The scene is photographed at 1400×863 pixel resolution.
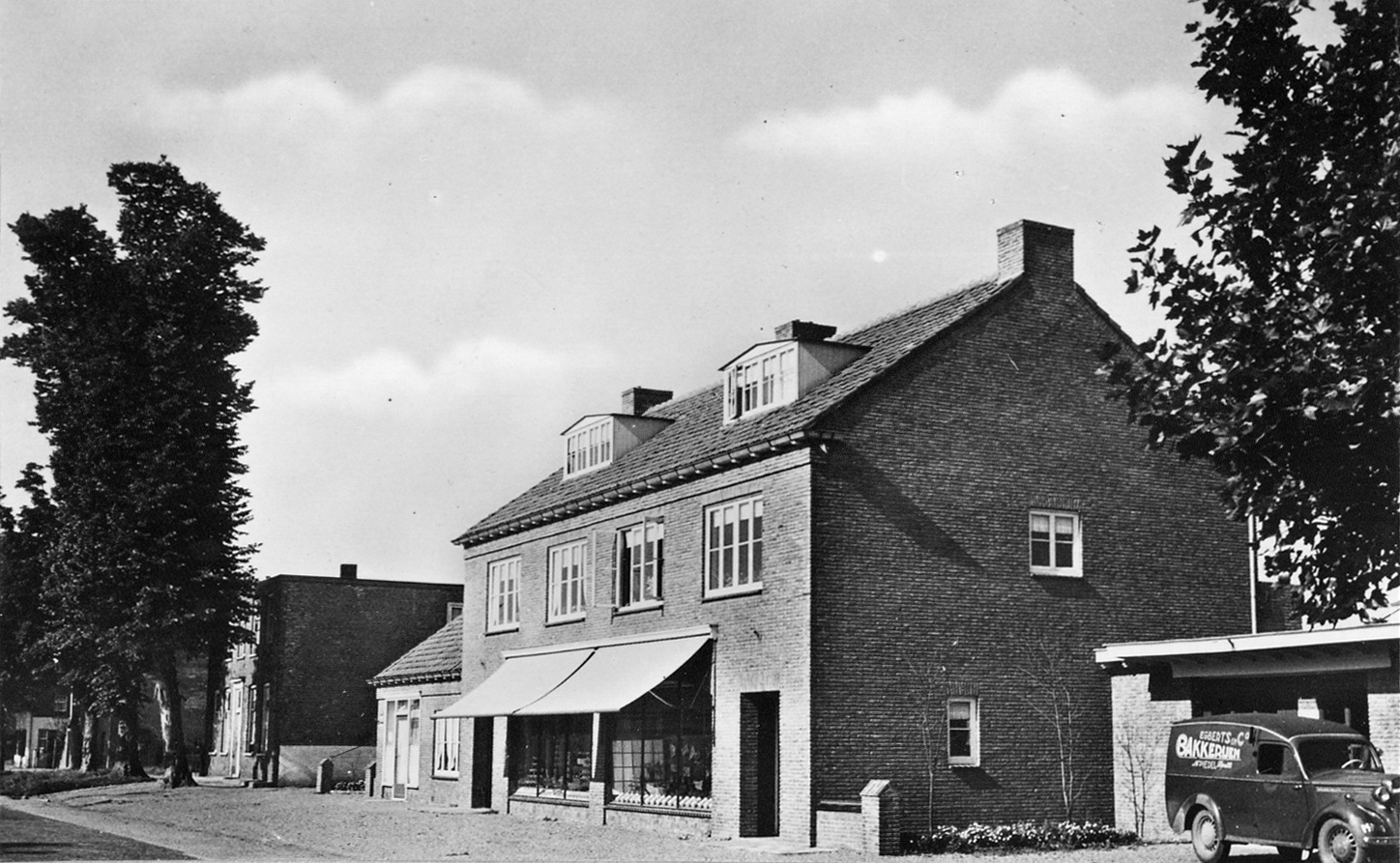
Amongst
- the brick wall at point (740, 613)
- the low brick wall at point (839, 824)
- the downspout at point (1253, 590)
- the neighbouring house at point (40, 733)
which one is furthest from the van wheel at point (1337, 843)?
the neighbouring house at point (40, 733)

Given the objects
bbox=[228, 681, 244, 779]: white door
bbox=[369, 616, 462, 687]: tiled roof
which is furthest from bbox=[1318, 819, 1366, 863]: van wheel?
bbox=[228, 681, 244, 779]: white door

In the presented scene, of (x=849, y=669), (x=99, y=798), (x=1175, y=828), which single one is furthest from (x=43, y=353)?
(x=1175, y=828)

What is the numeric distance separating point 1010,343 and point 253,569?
3186 centimetres

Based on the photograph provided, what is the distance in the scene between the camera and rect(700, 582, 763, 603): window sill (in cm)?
2748

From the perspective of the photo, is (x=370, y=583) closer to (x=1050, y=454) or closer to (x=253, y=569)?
(x=253, y=569)

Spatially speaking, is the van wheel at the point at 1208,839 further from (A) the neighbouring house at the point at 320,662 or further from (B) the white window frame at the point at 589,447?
(A) the neighbouring house at the point at 320,662

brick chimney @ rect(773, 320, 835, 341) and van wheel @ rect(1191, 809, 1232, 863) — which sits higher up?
brick chimney @ rect(773, 320, 835, 341)

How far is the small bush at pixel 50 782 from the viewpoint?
48219 millimetres

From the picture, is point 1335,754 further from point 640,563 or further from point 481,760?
point 481,760

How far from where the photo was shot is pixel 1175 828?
71.5 feet

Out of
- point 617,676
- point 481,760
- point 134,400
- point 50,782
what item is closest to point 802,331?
point 617,676

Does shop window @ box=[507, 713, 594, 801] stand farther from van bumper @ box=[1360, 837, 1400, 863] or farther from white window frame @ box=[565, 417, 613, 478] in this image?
van bumper @ box=[1360, 837, 1400, 863]

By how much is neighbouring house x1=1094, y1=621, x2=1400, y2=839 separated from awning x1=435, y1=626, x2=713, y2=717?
7.85 meters

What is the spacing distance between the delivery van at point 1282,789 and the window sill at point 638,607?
1152 cm
